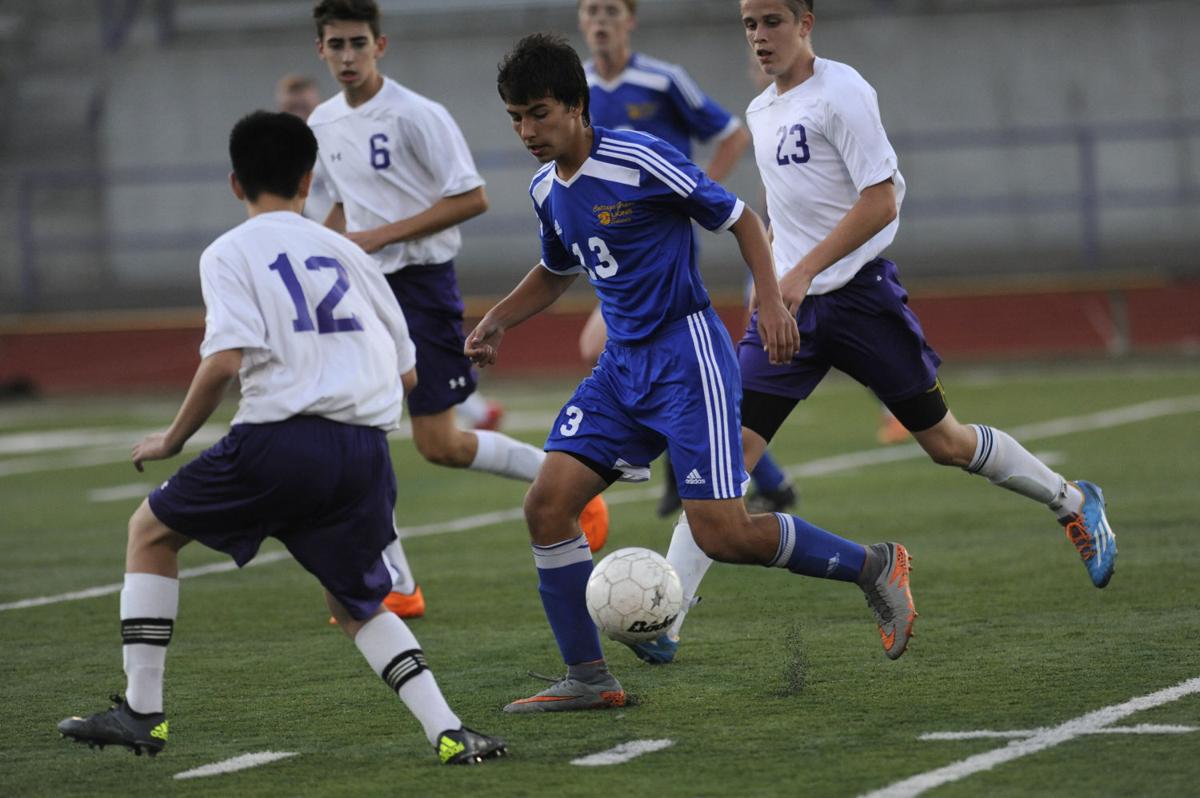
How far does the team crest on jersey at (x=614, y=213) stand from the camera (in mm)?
5676

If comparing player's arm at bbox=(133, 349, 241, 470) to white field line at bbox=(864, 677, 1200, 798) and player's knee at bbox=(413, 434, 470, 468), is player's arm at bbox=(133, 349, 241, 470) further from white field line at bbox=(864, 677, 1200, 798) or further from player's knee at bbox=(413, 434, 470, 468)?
player's knee at bbox=(413, 434, 470, 468)

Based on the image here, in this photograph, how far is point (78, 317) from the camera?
2369 cm

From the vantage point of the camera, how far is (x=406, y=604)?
25.1 feet

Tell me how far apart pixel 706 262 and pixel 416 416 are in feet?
57.3

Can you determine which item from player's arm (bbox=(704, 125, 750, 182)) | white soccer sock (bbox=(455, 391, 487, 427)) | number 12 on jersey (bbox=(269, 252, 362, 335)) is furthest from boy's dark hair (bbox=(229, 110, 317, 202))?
white soccer sock (bbox=(455, 391, 487, 427))

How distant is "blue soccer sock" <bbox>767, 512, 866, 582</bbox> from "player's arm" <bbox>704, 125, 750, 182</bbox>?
3891mm

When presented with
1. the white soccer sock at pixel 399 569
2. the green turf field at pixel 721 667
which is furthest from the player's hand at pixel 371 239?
the green turf field at pixel 721 667

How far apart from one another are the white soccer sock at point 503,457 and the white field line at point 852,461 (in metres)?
0.93

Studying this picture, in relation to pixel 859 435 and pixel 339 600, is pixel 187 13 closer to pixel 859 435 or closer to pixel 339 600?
pixel 859 435

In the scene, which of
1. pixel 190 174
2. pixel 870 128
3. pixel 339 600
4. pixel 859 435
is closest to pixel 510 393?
pixel 859 435

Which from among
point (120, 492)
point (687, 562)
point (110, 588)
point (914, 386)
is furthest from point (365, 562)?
point (120, 492)

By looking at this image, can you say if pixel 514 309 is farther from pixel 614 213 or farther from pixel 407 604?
pixel 407 604

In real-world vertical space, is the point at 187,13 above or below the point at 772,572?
above

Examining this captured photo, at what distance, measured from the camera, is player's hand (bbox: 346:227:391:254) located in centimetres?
777
